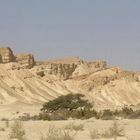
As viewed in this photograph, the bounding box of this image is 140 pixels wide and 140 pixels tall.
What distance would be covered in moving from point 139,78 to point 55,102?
63.5 meters

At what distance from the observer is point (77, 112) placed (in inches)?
1265

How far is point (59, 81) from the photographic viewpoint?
3750 inches

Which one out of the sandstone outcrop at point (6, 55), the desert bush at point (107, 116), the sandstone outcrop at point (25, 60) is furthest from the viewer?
the sandstone outcrop at point (25, 60)

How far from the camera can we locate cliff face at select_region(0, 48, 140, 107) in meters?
81.0

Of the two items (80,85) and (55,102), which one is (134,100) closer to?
(80,85)

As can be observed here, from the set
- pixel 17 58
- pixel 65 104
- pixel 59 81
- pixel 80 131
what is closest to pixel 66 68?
pixel 59 81

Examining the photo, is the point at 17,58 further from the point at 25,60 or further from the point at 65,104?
the point at 65,104

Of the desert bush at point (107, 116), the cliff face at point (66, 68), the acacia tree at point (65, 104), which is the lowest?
the desert bush at point (107, 116)

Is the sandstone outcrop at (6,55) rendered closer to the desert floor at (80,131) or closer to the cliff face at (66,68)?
the cliff face at (66,68)

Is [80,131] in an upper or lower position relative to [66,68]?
lower

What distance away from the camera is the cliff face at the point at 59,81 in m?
81.0

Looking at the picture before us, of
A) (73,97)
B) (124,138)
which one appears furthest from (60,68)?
(124,138)

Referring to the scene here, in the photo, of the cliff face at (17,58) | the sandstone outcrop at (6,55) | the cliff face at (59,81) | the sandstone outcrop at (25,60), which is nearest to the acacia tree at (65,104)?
the cliff face at (59,81)

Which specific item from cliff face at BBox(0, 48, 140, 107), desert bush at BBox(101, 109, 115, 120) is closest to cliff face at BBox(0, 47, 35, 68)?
cliff face at BBox(0, 48, 140, 107)
